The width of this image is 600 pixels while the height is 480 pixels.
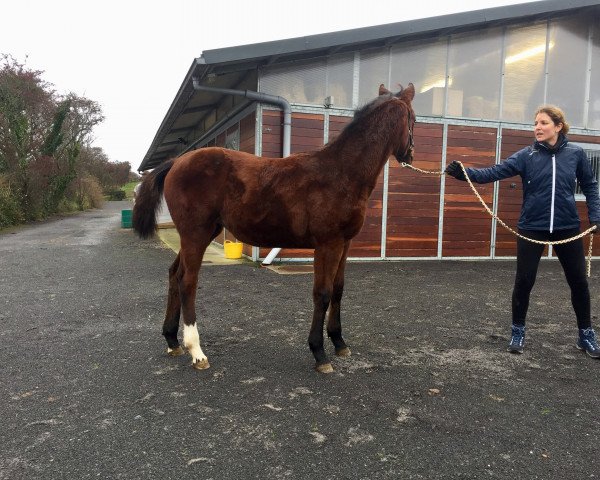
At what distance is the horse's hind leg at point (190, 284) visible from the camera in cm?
322

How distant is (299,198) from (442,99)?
23.0 feet

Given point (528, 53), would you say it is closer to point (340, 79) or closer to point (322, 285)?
point (340, 79)

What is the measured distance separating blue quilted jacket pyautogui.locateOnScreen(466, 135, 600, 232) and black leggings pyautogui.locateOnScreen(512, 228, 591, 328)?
0.09m

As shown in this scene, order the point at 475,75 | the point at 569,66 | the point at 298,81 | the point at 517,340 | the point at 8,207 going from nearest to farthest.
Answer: the point at 517,340, the point at 298,81, the point at 475,75, the point at 569,66, the point at 8,207

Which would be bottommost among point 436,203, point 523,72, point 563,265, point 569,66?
point 563,265

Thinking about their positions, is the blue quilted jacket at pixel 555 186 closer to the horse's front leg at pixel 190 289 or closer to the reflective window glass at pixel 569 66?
the horse's front leg at pixel 190 289

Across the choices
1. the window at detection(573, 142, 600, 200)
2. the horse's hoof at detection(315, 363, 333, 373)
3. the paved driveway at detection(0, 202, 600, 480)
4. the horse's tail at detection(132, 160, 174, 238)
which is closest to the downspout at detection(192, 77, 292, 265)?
the paved driveway at detection(0, 202, 600, 480)

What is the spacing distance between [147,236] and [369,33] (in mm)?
6038

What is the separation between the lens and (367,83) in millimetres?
8477

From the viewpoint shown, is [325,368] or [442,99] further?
[442,99]

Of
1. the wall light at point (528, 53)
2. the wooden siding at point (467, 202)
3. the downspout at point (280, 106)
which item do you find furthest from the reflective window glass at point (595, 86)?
the downspout at point (280, 106)

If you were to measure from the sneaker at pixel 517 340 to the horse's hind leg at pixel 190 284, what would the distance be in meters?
2.53

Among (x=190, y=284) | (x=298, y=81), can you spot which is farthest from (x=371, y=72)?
(x=190, y=284)

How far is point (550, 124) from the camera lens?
131 inches
